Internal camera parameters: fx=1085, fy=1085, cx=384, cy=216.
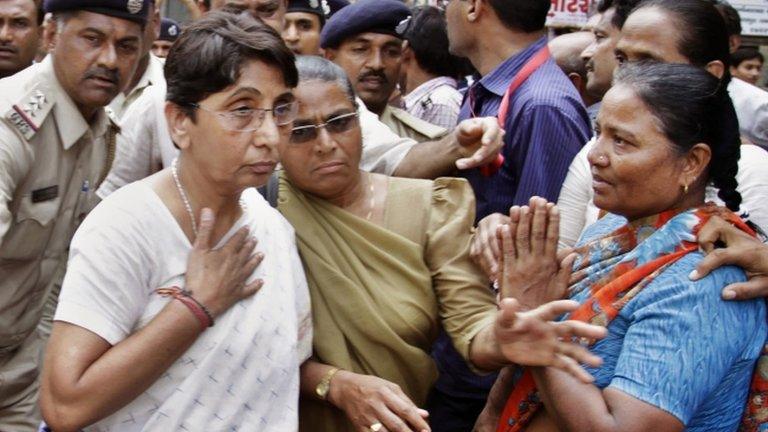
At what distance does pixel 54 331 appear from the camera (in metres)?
2.51

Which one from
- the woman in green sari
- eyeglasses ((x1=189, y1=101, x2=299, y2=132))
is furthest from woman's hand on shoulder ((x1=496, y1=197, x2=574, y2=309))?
eyeglasses ((x1=189, y1=101, x2=299, y2=132))

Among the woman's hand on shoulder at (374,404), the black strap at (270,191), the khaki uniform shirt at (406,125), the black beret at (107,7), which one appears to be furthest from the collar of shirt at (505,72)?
the woman's hand on shoulder at (374,404)

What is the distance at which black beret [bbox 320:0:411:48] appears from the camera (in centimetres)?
486

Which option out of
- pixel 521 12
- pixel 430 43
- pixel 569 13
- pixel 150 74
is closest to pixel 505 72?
pixel 521 12

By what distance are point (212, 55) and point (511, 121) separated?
1.38 meters

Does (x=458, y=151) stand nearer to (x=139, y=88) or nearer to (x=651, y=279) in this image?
(x=651, y=279)

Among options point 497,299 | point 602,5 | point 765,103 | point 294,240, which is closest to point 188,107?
point 294,240

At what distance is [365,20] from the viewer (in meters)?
4.84

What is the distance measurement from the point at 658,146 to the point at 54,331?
1.53m

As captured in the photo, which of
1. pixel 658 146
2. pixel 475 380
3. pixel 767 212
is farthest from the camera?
pixel 475 380

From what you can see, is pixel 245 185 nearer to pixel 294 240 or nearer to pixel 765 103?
pixel 294 240

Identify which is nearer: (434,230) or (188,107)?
(188,107)

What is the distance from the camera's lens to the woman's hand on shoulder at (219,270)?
262cm

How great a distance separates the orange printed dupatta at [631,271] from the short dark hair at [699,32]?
0.91 metres
